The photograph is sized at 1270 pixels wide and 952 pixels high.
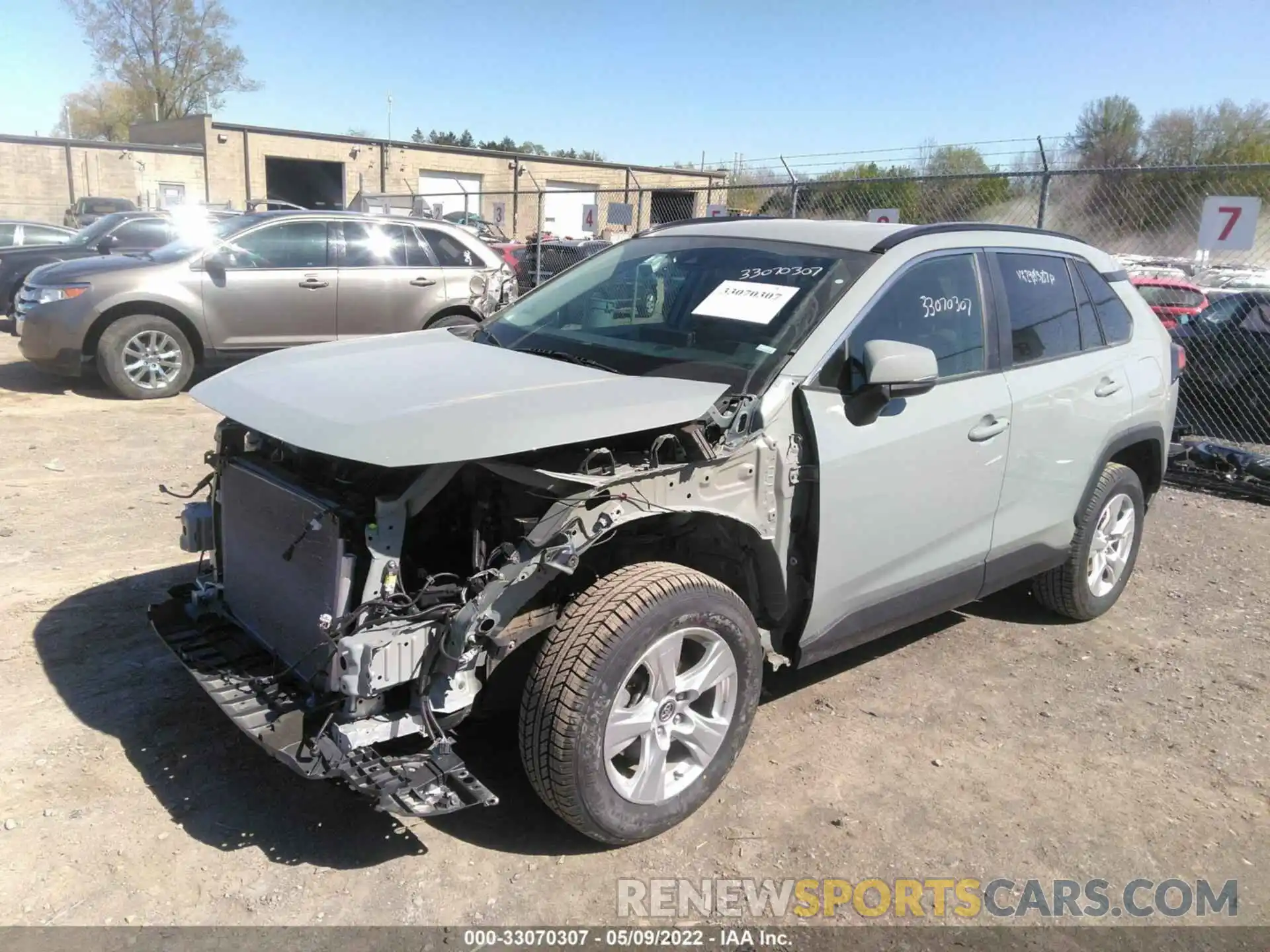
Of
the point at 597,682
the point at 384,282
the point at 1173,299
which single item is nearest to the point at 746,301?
the point at 597,682

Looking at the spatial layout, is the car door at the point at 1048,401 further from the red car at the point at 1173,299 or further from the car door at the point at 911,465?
A: the red car at the point at 1173,299

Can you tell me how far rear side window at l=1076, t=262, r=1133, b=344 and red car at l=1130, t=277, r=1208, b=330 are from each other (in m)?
7.06

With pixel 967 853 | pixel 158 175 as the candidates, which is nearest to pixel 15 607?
pixel 967 853

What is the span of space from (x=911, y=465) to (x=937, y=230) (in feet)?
3.51

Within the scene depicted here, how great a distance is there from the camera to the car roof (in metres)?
3.75

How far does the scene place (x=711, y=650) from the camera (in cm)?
304

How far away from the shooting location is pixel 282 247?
9.55m

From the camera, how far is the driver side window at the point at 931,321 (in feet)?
11.1

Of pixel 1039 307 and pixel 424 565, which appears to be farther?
pixel 1039 307

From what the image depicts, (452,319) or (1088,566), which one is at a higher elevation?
(452,319)

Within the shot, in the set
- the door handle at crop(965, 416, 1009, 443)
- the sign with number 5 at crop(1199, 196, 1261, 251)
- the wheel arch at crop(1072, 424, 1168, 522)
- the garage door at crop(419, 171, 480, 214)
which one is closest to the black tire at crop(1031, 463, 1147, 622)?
the wheel arch at crop(1072, 424, 1168, 522)

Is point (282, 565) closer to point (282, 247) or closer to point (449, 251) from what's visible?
point (282, 247)

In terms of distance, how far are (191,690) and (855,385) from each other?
2795 millimetres

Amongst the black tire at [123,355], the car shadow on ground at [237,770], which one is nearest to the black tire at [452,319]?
the black tire at [123,355]
